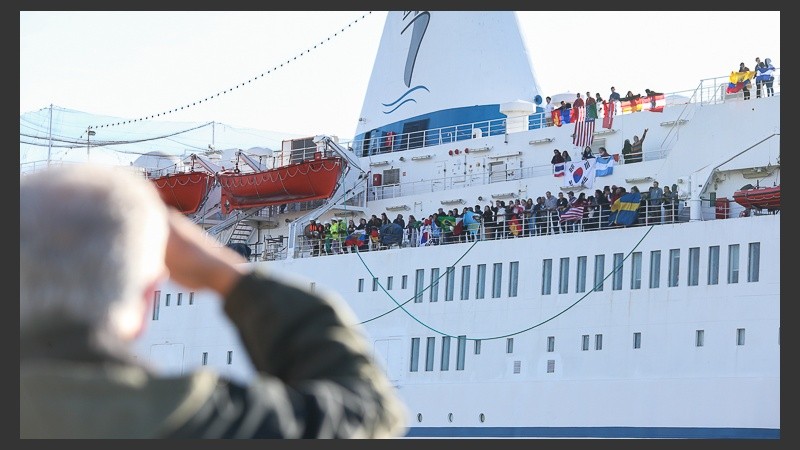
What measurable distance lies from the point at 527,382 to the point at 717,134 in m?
6.32

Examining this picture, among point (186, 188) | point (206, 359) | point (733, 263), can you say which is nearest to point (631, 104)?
point (733, 263)

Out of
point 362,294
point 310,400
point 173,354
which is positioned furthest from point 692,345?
point 310,400

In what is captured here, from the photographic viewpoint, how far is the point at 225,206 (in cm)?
3759

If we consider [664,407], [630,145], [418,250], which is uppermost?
[630,145]

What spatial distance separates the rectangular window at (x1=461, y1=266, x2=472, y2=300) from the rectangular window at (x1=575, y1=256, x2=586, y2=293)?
256 centimetres

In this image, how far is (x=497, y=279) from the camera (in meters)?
30.7

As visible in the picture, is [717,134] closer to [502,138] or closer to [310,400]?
[502,138]

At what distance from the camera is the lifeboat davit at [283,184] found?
36188mm

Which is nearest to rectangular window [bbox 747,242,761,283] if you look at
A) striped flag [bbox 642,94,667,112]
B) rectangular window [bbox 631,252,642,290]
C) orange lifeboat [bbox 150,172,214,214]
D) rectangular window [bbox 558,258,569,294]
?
rectangular window [bbox 631,252,642,290]

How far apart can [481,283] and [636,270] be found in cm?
358

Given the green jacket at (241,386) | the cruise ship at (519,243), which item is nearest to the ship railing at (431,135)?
the cruise ship at (519,243)

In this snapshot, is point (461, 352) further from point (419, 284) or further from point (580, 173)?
point (580, 173)

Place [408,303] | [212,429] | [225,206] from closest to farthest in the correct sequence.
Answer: [212,429] < [408,303] < [225,206]

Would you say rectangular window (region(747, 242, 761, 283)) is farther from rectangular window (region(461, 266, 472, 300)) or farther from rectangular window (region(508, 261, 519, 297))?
rectangular window (region(461, 266, 472, 300))
